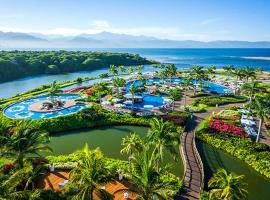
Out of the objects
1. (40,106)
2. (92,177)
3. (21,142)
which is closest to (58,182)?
(21,142)

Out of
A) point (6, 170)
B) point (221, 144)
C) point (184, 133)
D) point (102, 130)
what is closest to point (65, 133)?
point (102, 130)

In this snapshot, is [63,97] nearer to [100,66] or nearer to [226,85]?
[226,85]

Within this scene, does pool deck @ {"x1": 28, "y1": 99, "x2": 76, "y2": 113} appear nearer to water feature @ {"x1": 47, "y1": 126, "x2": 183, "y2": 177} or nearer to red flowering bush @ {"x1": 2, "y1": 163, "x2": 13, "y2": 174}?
water feature @ {"x1": 47, "y1": 126, "x2": 183, "y2": 177}

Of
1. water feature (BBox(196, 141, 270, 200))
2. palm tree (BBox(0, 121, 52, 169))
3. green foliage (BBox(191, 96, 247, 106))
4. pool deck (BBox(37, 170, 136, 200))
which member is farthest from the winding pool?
green foliage (BBox(191, 96, 247, 106))

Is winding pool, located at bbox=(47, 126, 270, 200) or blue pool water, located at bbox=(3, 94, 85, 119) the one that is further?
blue pool water, located at bbox=(3, 94, 85, 119)

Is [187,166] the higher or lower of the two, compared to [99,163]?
lower
